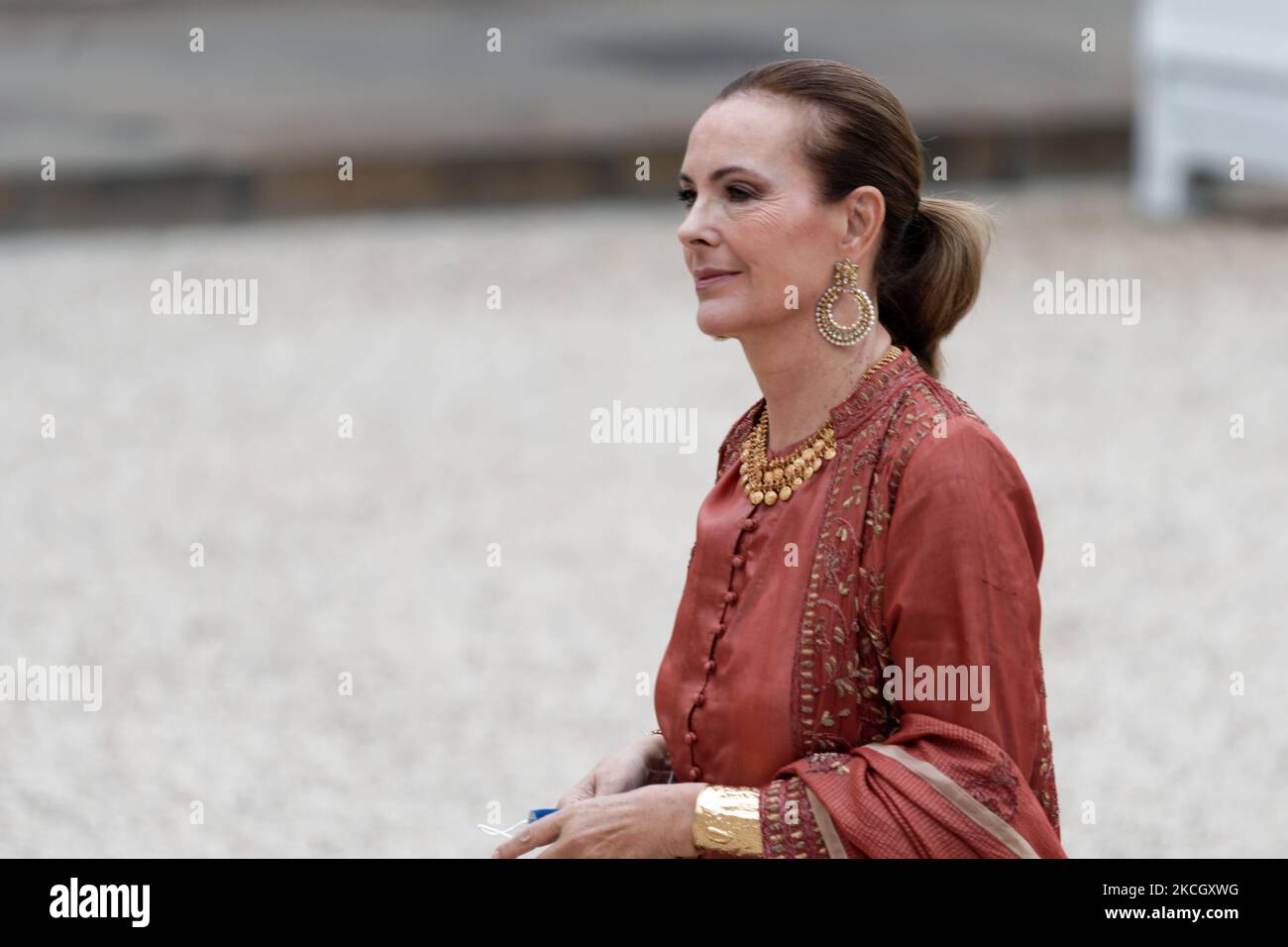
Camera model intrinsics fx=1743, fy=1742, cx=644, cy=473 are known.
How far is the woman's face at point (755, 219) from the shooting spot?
73.8 inches

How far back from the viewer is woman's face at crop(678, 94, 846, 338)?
6.15 ft

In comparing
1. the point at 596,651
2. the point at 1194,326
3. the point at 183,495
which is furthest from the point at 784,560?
the point at 1194,326

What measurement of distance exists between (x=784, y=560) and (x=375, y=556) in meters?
5.70

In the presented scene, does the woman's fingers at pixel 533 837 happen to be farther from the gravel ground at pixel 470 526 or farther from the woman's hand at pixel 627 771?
the gravel ground at pixel 470 526

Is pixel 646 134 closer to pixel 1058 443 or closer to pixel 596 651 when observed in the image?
pixel 1058 443

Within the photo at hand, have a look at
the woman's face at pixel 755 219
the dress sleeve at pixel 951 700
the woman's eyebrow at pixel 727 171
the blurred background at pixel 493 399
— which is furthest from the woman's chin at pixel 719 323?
the blurred background at pixel 493 399

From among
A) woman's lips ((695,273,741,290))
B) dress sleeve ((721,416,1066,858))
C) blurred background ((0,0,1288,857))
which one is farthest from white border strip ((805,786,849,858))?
blurred background ((0,0,1288,857))

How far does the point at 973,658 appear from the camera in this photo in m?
1.75

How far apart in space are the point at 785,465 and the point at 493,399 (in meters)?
7.71

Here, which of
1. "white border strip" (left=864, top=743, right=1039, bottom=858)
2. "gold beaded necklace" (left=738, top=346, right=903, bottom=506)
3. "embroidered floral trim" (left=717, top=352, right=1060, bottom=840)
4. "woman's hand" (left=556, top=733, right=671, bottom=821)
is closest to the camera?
"white border strip" (left=864, top=743, right=1039, bottom=858)

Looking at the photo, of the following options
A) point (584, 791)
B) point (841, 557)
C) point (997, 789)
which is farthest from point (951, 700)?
point (584, 791)

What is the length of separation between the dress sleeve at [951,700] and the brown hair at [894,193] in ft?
0.94

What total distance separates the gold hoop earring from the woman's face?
0.01m

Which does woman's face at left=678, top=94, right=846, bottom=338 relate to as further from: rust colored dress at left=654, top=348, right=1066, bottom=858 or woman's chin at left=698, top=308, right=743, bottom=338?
rust colored dress at left=654, top=348, right=1066, bottom=858
